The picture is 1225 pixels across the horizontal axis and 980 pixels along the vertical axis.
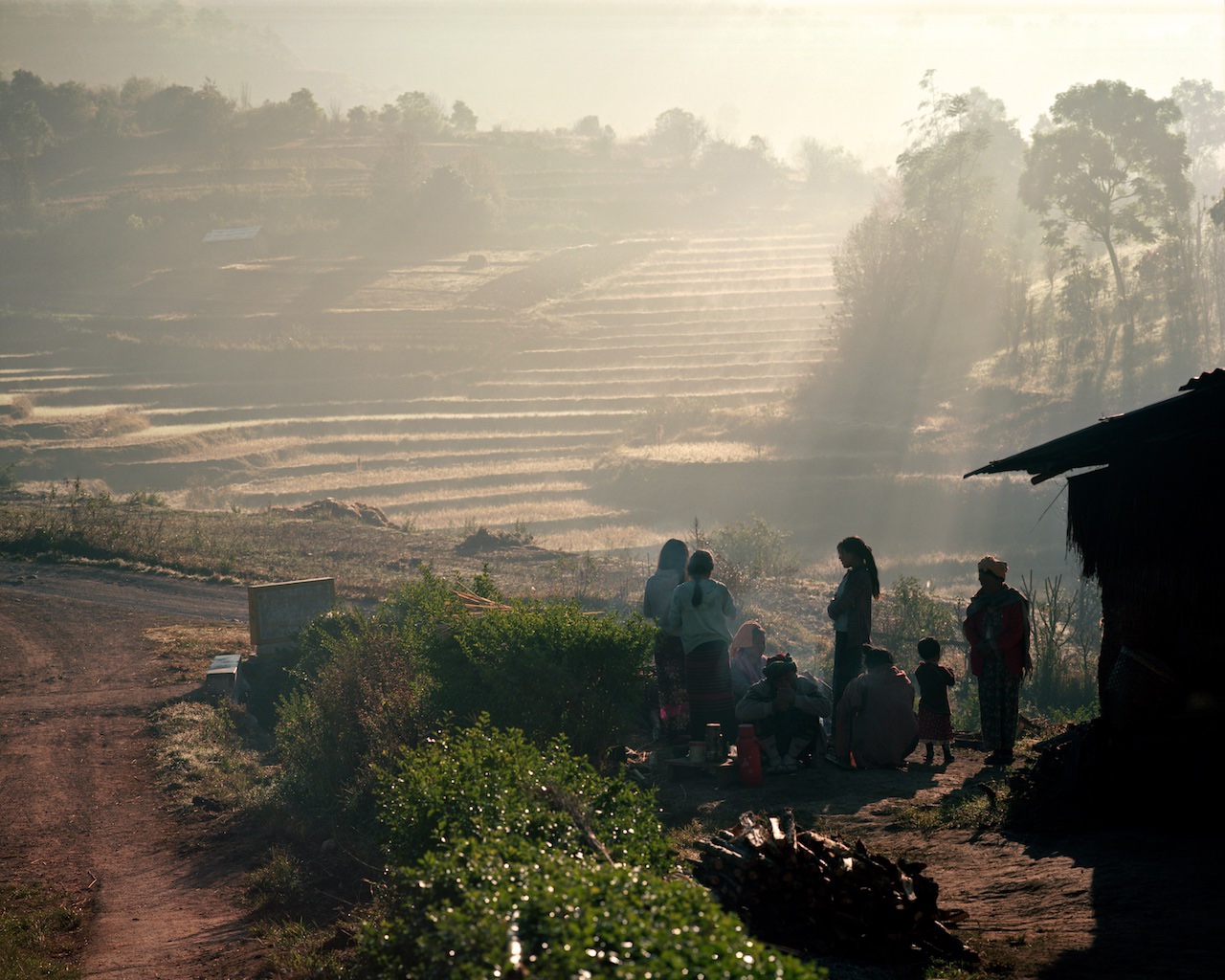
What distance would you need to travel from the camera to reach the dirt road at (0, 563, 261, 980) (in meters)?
8.20

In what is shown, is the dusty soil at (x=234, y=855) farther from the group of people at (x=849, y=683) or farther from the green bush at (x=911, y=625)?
the green bush at (x=911, y=625)

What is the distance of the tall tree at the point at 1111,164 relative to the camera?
51.4 meters

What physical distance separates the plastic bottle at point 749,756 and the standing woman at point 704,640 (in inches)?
24.0

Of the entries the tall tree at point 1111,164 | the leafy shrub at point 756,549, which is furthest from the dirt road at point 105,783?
the tall tree at point 1111,164

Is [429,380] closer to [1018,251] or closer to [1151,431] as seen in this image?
[1018,251]

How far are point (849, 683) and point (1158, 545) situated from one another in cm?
307

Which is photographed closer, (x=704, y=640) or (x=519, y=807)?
(x=519, y=807)

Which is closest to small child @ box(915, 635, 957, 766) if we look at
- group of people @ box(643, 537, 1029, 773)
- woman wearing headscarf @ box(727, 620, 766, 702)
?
group of people @ box(643, 537, 1029, 773)

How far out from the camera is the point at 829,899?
5.87 m

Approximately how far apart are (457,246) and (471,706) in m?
72.0

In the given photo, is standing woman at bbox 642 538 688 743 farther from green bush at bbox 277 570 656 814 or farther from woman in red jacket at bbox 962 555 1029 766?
woman in red jacket at bbox 962 555 1029 766

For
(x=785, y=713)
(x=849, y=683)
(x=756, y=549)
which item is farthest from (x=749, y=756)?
(x=756, y=549)

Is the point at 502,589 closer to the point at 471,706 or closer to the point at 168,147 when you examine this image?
the point at 471,706

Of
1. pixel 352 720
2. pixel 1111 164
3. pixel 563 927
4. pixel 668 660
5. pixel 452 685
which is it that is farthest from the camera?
pixel 1111 164
